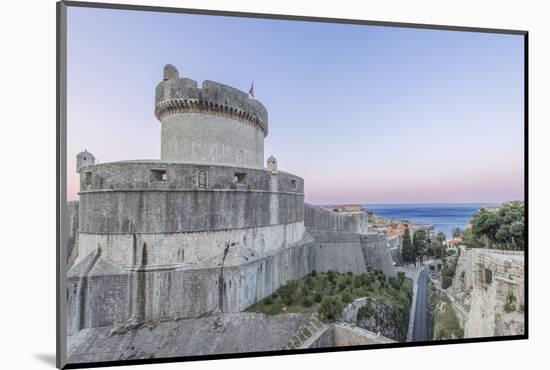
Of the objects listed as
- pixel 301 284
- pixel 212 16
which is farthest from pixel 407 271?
pixel 212 16

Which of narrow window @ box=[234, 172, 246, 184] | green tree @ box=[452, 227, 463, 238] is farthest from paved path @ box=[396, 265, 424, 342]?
narrow window @ box=[234, 172, 246, 184]

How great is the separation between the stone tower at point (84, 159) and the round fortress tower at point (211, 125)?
3.77 feet

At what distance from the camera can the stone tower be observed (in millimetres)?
A: 3742

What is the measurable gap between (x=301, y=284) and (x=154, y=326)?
2573 mm

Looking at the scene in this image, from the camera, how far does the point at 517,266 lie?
Answer: 16.0 feet

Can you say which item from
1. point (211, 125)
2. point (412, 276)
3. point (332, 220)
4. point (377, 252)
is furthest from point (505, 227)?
point (211, 125)

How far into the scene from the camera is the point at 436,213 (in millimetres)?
5465

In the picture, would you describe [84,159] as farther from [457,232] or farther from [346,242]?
[346,242]

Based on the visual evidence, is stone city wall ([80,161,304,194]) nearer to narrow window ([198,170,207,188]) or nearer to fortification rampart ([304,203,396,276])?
narrow window ([198,170,207,188])

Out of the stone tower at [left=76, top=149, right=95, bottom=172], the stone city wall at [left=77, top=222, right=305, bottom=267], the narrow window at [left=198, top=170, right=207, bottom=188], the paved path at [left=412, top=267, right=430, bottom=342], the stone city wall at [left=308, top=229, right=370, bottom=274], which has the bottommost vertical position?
the paved path at [left=412, top=267, right=430, bottom=342]

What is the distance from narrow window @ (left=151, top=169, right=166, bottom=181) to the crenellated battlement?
91cm

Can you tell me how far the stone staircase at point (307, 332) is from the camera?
4387mm

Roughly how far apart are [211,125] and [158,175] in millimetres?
1486

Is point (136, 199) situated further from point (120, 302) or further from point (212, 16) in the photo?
point (212, 16)
